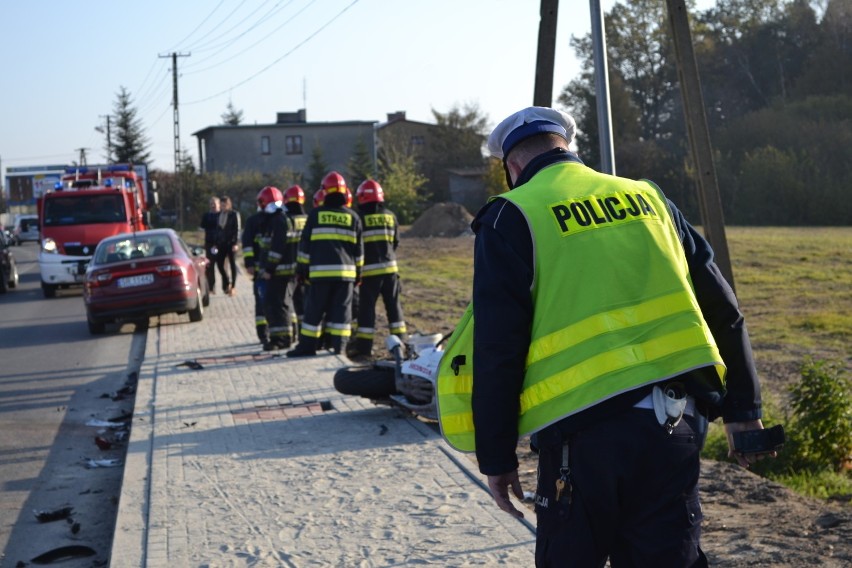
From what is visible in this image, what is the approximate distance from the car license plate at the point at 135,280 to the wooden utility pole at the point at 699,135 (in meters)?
9.67

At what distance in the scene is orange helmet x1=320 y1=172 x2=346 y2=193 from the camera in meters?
11.8

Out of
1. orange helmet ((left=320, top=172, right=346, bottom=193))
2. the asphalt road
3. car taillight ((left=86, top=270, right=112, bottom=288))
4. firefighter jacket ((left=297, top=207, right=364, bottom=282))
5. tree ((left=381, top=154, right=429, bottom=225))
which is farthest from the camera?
tree ((left=381, top=154, right=429, bottom=225))

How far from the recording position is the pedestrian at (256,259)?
14031mm

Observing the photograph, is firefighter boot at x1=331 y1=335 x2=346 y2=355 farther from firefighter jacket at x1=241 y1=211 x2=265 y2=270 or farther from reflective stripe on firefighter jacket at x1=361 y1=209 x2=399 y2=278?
firefighter jacket at x1=241 y1=211 x2=265 y2=270

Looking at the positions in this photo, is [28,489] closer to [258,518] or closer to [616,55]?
[258,518]

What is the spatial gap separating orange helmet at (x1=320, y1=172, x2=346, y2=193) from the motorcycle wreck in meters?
3.09

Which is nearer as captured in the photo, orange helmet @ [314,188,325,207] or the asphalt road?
the asphalt road

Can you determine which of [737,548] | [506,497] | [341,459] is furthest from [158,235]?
[506,497]

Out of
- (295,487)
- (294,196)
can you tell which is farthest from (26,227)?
(295,487)

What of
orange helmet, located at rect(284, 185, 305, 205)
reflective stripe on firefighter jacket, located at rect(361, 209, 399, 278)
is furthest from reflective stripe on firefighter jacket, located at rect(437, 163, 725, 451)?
orange helmet, located at rect(284, 185, 305, 205)

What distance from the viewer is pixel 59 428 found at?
992cm

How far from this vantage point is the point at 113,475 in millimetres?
8117

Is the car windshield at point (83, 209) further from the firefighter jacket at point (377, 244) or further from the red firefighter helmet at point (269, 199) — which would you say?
the firefighter jacket at point (377, 244)

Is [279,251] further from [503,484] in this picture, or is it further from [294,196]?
[503,484]
